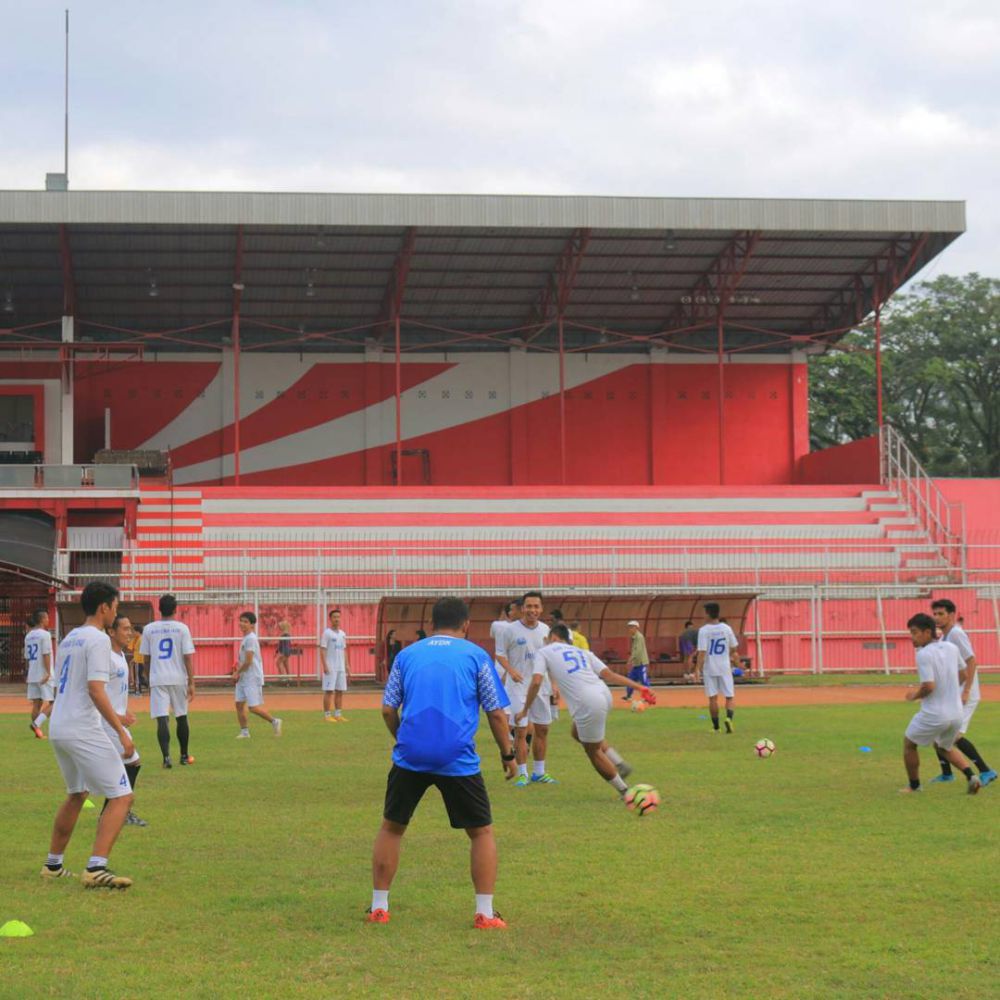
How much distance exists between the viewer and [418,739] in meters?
8.36

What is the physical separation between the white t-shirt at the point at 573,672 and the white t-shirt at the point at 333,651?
11.5 m

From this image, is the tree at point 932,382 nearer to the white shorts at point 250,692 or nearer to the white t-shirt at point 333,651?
the white t-shirt at point 333,651

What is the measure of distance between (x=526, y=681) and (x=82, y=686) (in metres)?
8.06

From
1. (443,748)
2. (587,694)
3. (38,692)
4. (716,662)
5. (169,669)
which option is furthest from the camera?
(38,692)

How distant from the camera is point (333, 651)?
25703 millimetres

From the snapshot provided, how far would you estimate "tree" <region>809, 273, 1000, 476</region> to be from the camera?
6906 cm

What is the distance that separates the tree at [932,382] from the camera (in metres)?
69.1

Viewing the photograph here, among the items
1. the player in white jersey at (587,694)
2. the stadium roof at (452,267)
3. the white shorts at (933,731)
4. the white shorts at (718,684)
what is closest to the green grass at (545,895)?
the player in white jersey at (587,694)

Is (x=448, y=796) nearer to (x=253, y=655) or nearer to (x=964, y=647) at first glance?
(x=964, y=647)

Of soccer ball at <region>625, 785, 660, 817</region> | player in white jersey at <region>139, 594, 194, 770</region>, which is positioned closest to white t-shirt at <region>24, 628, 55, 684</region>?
player in white jersey at <region>139, 594, 194, 770</region>

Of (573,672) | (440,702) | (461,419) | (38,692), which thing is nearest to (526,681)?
(573,672)

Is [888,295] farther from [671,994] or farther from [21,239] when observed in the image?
[671,994]

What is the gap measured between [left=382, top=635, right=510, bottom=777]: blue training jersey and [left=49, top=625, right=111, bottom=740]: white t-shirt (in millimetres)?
2308

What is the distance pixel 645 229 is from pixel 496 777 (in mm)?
30403
